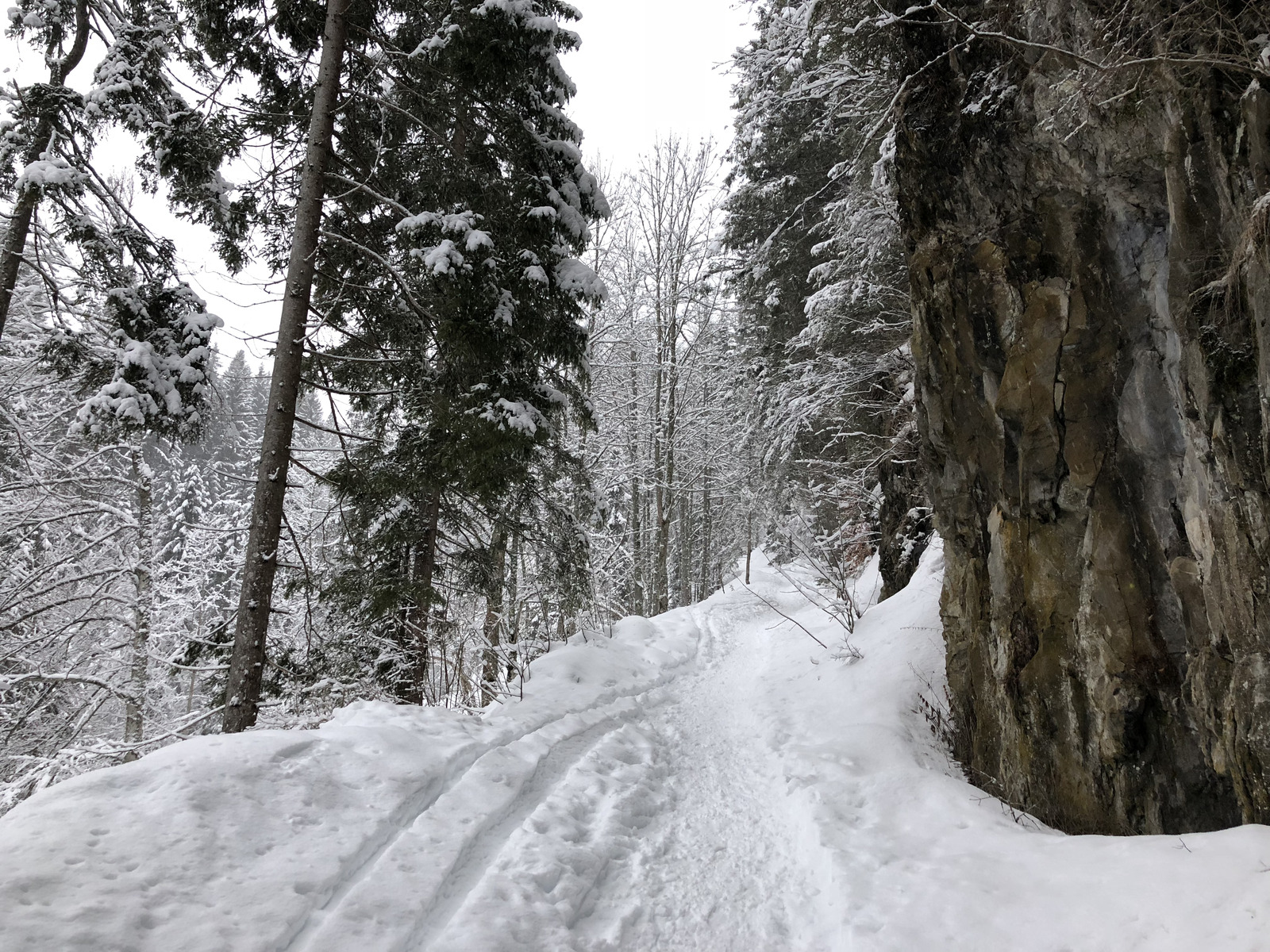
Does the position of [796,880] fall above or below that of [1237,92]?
below

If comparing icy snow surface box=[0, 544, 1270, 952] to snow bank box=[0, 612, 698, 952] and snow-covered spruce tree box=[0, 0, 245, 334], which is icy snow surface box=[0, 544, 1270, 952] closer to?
snow bank box=[0, 612, 698, 952]

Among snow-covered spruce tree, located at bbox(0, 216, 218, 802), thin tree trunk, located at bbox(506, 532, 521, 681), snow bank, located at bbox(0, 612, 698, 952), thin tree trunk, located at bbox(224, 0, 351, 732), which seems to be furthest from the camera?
thin tree trunk, located at bbox(506, 532, 521, 681)

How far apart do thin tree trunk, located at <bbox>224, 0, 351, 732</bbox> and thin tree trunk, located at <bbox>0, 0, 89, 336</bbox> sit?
2519 millimetres

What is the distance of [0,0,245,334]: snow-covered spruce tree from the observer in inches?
210

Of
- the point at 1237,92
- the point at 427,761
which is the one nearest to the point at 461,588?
the point at 427,761

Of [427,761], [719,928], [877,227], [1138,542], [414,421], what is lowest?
[719,928]

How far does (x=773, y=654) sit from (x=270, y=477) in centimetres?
806

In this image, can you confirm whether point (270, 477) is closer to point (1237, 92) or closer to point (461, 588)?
point (461, 588)

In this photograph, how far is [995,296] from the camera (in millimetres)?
4258

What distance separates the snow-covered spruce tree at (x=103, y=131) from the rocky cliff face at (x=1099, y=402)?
21.2 feet

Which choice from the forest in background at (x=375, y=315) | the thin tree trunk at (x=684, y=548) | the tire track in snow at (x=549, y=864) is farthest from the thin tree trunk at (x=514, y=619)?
the thin tree trunk at (x=684, y=548)

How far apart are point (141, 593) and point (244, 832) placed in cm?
1120

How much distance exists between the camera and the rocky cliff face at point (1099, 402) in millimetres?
2705

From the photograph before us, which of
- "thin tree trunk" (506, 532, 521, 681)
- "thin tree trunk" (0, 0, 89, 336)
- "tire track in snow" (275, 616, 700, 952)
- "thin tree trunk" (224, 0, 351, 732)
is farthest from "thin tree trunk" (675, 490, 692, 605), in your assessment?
"thin tree trunk" (0, 0, 89, 336)
